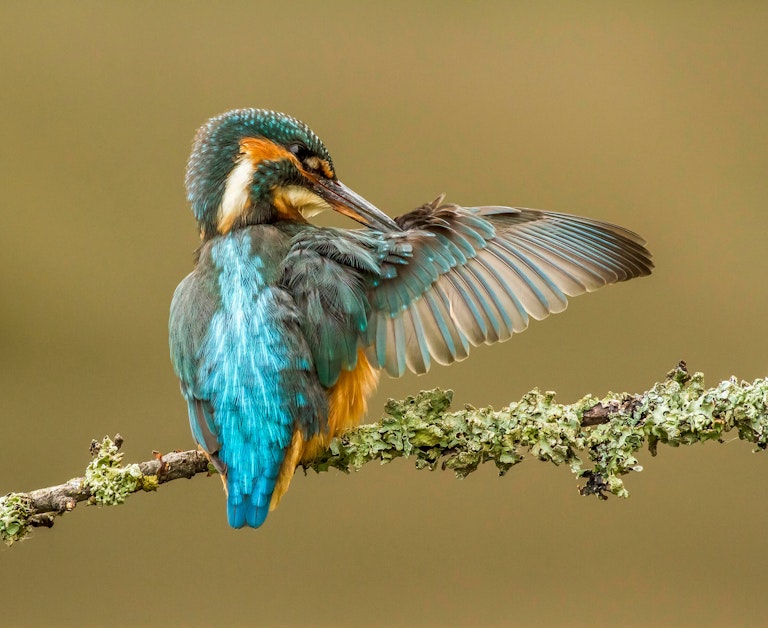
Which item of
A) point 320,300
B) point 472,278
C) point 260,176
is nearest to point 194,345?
point 320,300

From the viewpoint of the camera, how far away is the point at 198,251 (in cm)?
166

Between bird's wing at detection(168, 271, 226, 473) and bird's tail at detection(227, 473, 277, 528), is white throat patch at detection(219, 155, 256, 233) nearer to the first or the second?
bird's wing at detection(168, 271, 226, 473)

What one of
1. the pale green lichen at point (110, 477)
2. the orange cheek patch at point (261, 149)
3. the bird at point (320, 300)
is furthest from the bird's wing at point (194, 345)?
the orange cheek patch at point (261, 149)

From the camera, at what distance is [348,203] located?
1686 millimetres

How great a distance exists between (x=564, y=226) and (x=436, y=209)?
0.71ft

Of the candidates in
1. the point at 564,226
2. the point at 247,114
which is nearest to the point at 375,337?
the point at 564,226

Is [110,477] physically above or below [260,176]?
below

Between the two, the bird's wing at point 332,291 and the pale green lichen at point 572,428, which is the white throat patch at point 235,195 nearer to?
the bird's wing at point 332,291

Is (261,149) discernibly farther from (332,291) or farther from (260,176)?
(332,291)

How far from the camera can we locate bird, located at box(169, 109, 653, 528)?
1.38 metres

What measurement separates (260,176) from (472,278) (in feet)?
1.36

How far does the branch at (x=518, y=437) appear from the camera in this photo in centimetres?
130

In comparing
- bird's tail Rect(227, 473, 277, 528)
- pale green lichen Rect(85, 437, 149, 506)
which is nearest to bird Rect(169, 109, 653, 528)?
bird's tail Rect(227, 473, 277, 528)

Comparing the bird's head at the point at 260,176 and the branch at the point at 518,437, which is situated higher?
the bird's head at the point at 260,176
